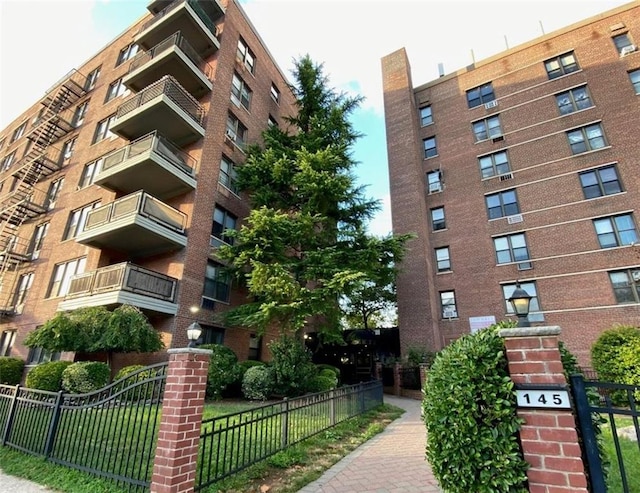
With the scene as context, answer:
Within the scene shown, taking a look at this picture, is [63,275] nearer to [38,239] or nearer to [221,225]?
[38,239]

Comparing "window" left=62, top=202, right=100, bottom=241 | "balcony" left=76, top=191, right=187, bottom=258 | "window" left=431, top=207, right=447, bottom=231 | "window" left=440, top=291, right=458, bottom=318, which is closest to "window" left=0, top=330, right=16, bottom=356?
"window" left=62, top=202, right=100, bottom=241

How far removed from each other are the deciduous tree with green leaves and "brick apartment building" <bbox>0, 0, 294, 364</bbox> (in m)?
Result: 1.76

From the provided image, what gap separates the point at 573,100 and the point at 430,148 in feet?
28.0

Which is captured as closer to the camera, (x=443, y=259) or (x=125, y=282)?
(x=125, y=282)

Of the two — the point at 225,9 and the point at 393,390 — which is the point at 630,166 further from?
the point at 225,9

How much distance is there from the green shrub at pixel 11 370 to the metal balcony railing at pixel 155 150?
9493 mm

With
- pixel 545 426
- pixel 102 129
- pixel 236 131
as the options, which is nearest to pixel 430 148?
pixel 236 131

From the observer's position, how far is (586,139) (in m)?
19.2

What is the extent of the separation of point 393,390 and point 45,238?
20057 millimetres

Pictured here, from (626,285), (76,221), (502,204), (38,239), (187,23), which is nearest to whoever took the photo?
(626,285)

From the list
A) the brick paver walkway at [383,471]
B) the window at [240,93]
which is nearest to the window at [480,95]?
the window at [240,93]

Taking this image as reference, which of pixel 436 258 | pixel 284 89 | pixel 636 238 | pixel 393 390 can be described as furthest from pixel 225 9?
pixel 636 238

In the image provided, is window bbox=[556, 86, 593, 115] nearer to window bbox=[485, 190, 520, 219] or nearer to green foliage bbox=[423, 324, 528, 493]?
window bbox=[485, 190, 520, 219]

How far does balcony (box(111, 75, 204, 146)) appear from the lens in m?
14.5
